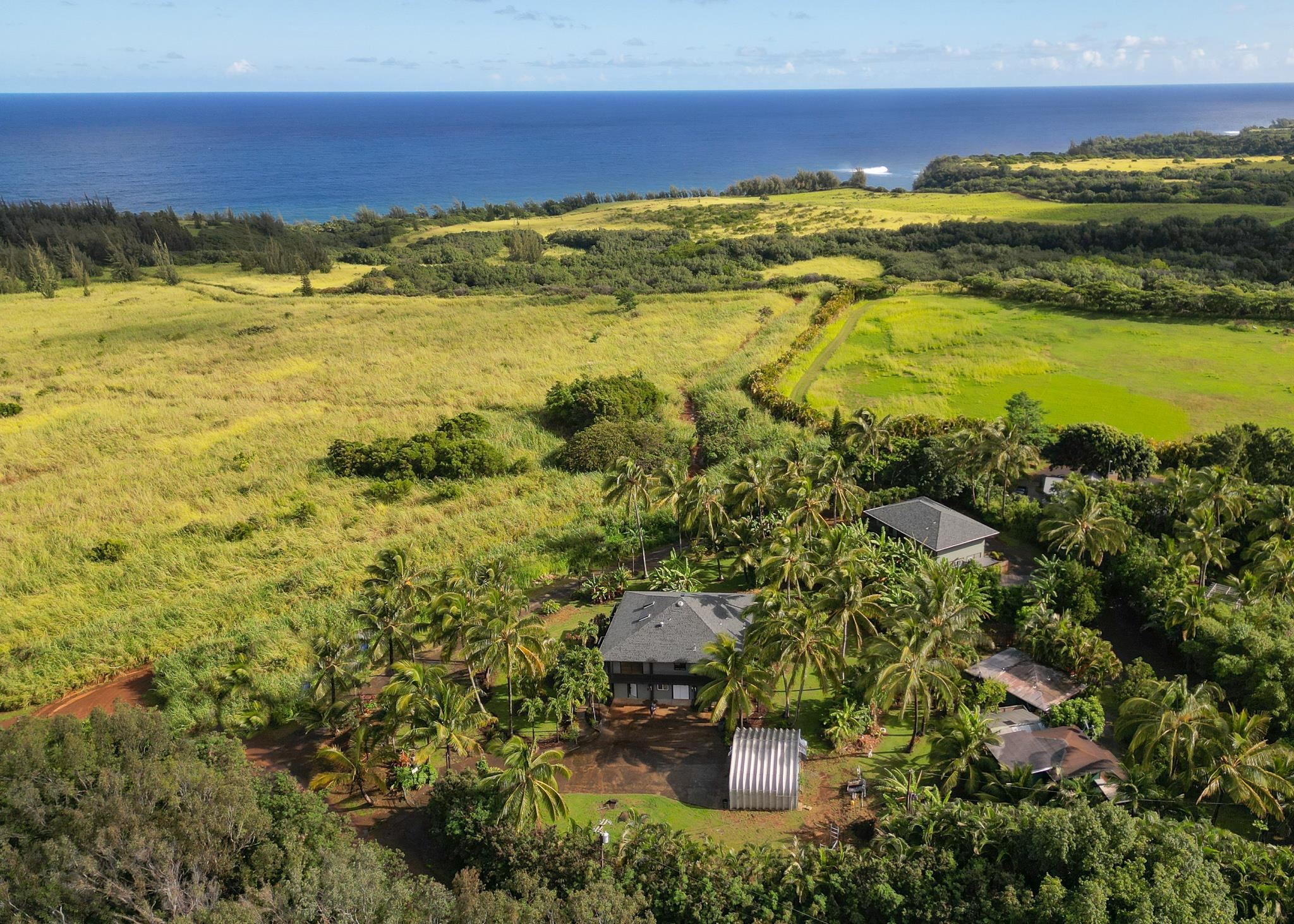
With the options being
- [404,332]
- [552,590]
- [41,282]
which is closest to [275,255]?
[41,282]

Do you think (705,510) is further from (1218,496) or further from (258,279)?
(258,279)

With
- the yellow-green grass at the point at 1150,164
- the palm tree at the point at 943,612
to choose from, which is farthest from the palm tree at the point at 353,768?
the yellow-green grass at the point at 1150,164

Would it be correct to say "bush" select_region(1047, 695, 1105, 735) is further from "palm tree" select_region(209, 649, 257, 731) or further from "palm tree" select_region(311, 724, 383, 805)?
"palm tree" select_region(209, 649, 257, 731)

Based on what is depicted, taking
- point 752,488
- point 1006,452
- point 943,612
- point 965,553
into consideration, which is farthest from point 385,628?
point 1006,452

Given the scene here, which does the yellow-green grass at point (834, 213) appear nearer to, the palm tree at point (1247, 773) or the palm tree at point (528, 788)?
the palm tree at point (1247, 773)

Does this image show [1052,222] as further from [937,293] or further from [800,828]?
[800,828]
